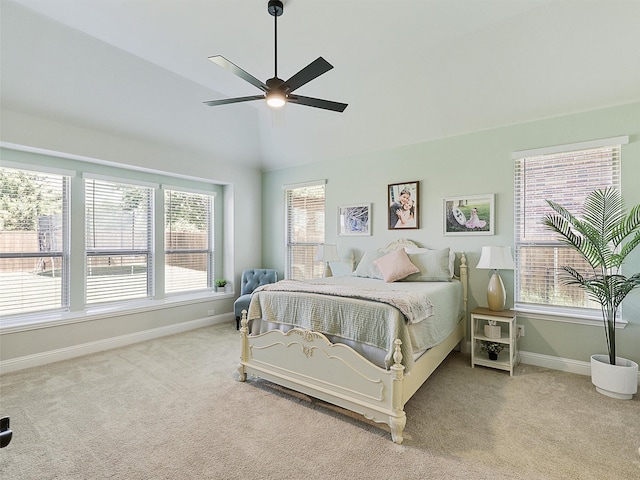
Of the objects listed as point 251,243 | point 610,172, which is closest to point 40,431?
point 251,243

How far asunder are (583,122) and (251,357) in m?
3.99

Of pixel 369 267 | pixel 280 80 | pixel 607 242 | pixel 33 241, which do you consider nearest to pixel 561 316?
pixel 607 242

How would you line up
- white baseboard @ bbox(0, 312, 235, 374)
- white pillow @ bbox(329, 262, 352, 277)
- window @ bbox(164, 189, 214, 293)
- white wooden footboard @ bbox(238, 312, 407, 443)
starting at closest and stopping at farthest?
1. white wooden footboard @ bbox(238, 312, 407, 443)
2. white baseboard @ bbox(0, 312, 235, 374)
3. white pillow @ bbox(329, 262, 352, 277)
4. window @ bbox(164, 189, 214, 293)

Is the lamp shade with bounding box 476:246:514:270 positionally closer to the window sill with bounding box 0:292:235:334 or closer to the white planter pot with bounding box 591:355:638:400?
the white planter pot with bounding box 591:355:638:400

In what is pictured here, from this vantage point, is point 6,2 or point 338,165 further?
point 338,165

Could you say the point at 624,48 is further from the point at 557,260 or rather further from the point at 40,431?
the point at 40,431

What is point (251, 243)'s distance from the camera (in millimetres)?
5766

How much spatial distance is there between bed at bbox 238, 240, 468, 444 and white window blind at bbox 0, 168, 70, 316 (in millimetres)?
2558

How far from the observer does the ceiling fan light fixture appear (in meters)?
2.36

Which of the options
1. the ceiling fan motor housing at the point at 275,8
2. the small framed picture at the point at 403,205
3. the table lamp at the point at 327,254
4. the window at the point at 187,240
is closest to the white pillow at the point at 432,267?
the small framed picture at the point at 403,205

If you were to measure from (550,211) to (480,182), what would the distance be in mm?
766

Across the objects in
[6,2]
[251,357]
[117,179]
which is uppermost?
[6,2]

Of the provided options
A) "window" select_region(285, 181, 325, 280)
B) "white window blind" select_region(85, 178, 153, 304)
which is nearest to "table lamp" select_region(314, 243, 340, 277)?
"window" select_region(285, 181, 325, 280)

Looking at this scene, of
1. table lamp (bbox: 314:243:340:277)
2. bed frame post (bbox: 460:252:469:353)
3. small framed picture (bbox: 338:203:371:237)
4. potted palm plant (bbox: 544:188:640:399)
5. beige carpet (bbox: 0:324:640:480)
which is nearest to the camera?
beige carpet (bbox: 0:324:640:480)
